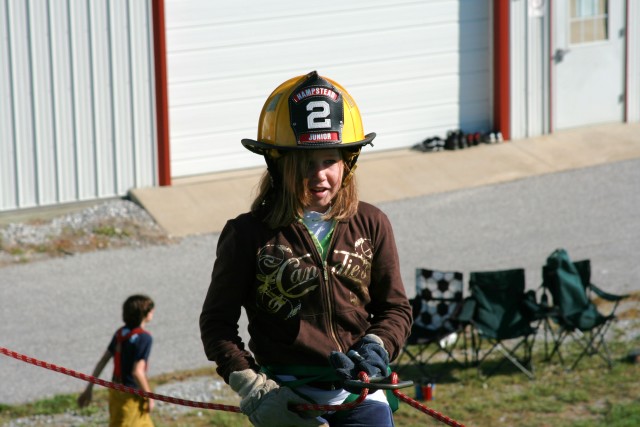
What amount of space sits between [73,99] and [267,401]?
9498 millimetres

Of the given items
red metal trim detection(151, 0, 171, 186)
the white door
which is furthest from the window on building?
red metal trim detection(151, 0, 171, 186)

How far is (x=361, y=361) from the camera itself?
4664 millimetres

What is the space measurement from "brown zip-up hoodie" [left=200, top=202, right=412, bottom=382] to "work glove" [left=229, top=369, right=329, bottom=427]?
0.08 m

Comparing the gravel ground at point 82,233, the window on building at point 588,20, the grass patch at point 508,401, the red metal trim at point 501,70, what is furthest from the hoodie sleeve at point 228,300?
the window on building at point 588,20

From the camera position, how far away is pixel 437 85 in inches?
635

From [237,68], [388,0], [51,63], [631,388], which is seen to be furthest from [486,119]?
[631,388]

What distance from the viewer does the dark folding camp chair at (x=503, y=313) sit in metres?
9.84

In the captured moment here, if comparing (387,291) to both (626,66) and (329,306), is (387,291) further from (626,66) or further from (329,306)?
(626,66)

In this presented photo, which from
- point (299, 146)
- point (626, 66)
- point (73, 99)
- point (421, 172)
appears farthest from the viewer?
point (626, 66)

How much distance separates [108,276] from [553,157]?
6.15m

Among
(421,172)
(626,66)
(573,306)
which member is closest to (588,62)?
(626,66)

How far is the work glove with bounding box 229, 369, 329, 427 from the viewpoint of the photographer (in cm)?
473

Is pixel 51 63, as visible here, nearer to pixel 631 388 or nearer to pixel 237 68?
pixel 237 68

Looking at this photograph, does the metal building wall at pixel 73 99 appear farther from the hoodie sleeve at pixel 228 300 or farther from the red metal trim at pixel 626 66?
the hoodie sleeve at pixel 228 300
